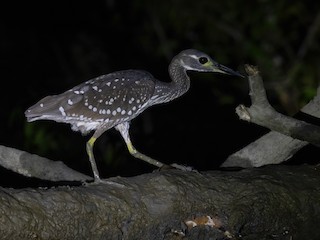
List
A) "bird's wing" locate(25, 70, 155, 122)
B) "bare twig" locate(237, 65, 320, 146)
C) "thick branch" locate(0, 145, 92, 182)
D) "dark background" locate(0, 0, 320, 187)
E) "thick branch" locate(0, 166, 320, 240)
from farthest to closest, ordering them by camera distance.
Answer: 1. "dark background" locate(0, 0, 320, 187)
2. "thick branch" locate(0, 145, 92, 182)
3. "bird's wing" locate(25, 70, 155, 122)
4. "bare twig" locate(237, 65, 320, 146)
5. "thick branch" locate(0, 166, 320, 240)

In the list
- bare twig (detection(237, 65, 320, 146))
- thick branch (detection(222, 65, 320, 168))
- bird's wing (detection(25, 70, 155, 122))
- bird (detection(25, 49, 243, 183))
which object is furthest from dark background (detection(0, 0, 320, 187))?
bare twig (detection(237, 65, 320, 146))

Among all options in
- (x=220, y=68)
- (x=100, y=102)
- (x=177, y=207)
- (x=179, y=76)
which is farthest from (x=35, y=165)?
(x=220, y=68)

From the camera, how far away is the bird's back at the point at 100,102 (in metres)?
5.53

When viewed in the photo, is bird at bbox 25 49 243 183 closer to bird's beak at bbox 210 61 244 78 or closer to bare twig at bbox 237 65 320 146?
bird's beak at bbox 210 61 244 78

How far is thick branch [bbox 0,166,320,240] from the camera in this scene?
4.74m

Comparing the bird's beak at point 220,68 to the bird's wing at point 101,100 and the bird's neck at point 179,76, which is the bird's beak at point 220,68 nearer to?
the bird's neck at point 179,76

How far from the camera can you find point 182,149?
8.62 meters

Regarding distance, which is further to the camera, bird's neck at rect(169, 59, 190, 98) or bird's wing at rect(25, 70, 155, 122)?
bird's neck at rect(169, 59, 190, 98)

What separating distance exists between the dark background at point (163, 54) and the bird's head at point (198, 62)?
2466 mm

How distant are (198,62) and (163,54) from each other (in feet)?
17.1

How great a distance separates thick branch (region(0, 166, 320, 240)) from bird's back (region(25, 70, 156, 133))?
24.0 inches

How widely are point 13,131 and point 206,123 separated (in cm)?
212

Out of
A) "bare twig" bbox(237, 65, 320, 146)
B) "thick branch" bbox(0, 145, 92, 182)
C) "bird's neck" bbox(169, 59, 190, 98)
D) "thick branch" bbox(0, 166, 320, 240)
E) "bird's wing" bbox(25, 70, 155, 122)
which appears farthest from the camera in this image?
"bird's neck" bbox(169, 59, 190, 98)

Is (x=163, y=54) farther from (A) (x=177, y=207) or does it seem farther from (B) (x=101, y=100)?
(A) (x=177, y=207)
